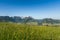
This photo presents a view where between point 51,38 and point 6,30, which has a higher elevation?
point 6,30

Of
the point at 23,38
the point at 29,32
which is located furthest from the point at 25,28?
the point at 23,38

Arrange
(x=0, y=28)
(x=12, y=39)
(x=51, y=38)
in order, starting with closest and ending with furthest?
(x=12, y=39), (x=0, y=28), (x=51, y=38)

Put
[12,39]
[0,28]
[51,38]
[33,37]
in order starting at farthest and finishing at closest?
[51,38], [0,28], [33,37], [12,39]

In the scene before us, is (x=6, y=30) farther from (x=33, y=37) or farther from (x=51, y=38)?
(x=51, y=38)

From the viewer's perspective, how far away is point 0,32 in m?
5.27

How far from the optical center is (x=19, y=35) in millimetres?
5066

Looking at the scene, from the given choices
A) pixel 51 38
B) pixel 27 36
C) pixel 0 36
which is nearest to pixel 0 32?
pixel 0 36

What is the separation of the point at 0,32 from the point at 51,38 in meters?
2.01

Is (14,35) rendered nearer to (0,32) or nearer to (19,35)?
(19,35)

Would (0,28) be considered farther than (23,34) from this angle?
Yes

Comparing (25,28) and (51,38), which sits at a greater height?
(25,28)

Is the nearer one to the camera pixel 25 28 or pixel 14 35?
pixel 14 35

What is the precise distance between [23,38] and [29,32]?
429 mm

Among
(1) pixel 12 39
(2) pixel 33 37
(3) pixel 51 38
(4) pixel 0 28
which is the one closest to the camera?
(1) pixel 12 39
